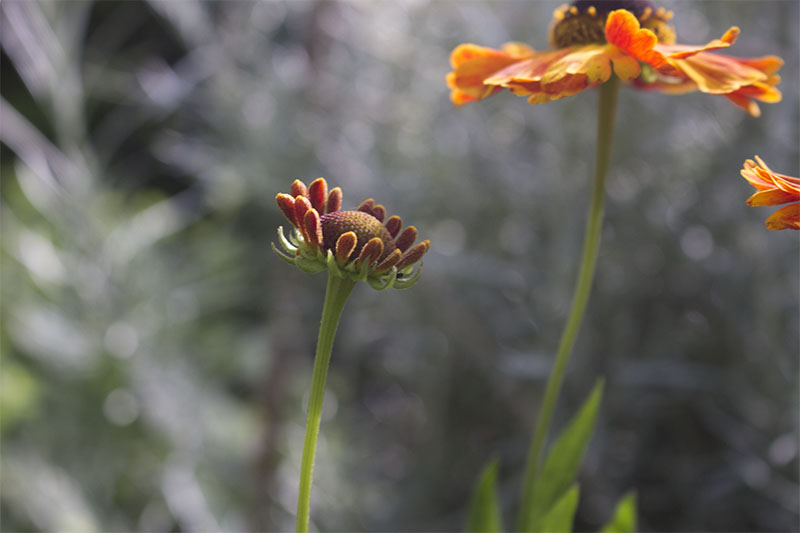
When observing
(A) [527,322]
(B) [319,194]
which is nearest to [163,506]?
(A) [527,322]

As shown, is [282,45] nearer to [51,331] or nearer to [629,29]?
[51,331]

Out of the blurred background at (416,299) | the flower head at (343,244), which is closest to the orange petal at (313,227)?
the flower head at (343,244)

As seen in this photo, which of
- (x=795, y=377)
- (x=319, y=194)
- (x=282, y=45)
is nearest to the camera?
(x=319, y=194)

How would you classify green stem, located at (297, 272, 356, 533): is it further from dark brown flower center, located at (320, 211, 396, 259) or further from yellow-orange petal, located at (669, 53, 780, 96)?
yellow-orange petal, located at (669, 53, 780, 96)

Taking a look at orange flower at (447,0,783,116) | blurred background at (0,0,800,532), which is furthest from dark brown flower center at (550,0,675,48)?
blurred background at (0,0,800,532)

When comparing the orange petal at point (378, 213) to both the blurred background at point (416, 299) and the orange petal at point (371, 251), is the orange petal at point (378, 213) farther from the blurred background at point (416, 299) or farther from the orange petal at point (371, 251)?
the blurred background at point (416, 299)

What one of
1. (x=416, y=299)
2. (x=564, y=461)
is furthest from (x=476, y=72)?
(x=416, y=299)

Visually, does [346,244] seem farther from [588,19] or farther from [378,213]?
[588,19]
